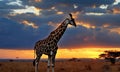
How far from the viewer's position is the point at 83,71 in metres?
31.4

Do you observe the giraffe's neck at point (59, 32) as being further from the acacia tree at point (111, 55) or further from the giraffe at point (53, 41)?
the acacia tree at point (111, 55)

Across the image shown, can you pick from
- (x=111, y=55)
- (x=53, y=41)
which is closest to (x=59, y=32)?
(x=53, y=41)

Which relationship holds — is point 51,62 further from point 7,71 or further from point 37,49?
point 7,71

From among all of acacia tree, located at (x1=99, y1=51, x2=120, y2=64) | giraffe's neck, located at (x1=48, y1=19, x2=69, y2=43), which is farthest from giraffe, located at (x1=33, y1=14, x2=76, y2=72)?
acacia tree, located at (x1=99, y1=51, x2=120, y2=64)

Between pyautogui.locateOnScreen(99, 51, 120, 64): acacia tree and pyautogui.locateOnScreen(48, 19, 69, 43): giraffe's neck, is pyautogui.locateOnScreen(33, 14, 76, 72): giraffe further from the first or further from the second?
pyautogui.locateOnScreen(99, 51, 120, 64): acacia tree

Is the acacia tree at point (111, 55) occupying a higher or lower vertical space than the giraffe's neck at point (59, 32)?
lower

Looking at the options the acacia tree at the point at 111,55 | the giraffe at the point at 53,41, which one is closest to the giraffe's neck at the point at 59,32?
the giraffe at the point at 53,41

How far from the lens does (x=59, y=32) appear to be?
2405 cm

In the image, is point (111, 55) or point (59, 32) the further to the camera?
point (111, 55)

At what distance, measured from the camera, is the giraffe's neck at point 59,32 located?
A: 23922 mm

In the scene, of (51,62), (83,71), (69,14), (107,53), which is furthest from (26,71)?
(107,53)

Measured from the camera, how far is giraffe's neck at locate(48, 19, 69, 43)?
23922mm

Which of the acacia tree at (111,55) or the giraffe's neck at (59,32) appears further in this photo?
the acacia tree at (111,55)

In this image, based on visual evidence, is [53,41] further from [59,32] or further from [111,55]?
[111,55]
